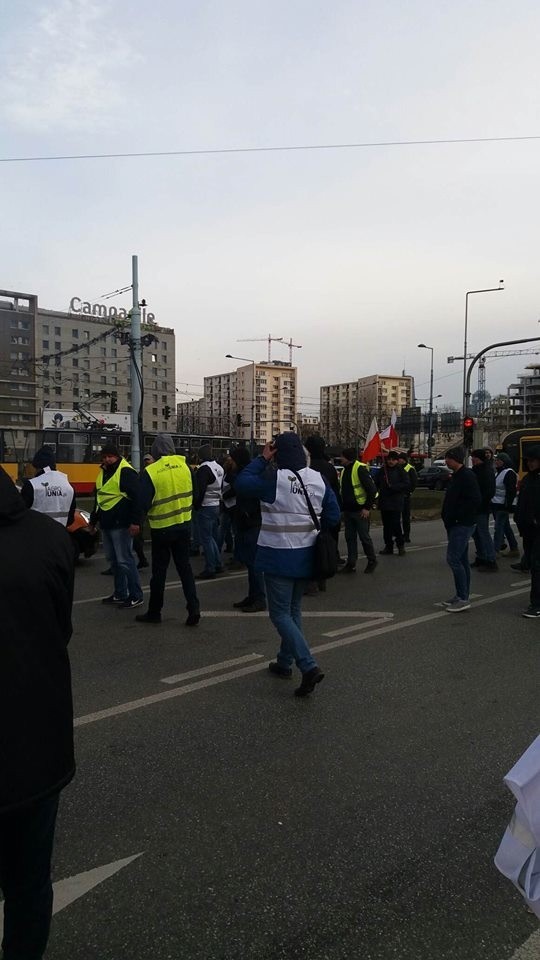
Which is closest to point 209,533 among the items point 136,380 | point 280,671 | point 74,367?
point 280,671

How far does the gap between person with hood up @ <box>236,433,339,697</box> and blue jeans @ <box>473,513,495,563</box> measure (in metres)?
5.77

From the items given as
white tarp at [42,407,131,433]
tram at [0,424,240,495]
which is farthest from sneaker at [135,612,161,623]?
white tarp at [42,407,131,433]

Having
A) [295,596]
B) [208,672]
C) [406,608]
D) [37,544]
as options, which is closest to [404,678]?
[295,596]

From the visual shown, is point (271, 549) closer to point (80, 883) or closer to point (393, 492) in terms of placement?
point (80, 883)

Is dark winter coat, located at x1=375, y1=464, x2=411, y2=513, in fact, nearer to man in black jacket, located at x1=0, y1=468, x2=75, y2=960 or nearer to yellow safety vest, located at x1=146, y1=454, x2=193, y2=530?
yellow safety vest, located at x1=146, y1=454, x2=193, y2=530

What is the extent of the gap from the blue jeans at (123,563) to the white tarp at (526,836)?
621 cm

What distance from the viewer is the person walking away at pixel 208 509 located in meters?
9.59

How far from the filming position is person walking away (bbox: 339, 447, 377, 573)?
9.90 m

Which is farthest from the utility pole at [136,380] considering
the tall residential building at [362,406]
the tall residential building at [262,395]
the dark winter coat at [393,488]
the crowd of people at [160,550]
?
the tall residential building at [262,395]

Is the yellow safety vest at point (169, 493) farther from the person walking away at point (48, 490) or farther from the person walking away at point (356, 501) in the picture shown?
the person walking away at point (356, 501)

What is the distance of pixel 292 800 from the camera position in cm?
338

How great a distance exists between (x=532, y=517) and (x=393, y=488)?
4130 mm

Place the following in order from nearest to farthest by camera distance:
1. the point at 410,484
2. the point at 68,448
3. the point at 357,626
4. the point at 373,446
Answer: the point at 357,626
the point at 410,484
the point at 373,446
the point at 68,448

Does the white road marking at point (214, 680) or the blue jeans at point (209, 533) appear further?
the blue jeans at point (209, 533)
